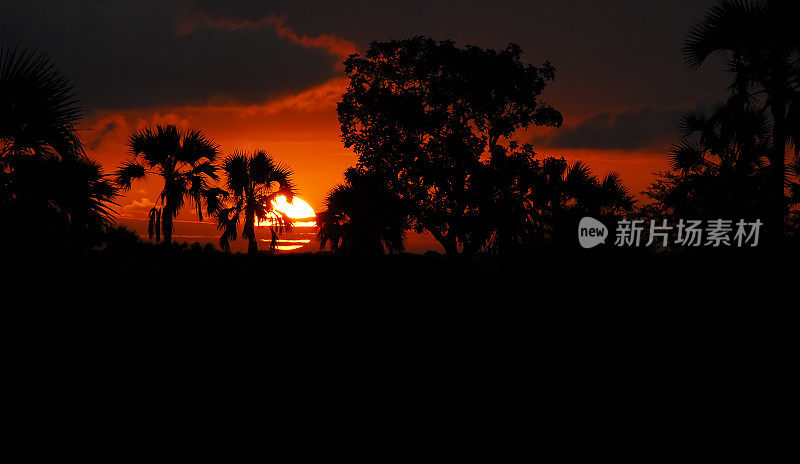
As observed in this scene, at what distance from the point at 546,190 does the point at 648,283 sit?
14.8m

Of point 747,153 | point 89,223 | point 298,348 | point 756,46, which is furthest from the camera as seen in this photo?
point 747,153

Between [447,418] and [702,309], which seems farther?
[702,309]

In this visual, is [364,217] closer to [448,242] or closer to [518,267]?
[448,242]

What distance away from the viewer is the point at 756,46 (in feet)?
59.0

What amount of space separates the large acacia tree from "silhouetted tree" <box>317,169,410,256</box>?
1.01 metres

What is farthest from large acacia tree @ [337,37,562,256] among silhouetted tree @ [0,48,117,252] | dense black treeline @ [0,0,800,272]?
silhouetted tree @ [0,48,117,252]

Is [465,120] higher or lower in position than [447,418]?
higher

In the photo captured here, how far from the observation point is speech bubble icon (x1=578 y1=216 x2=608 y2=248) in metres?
16.4

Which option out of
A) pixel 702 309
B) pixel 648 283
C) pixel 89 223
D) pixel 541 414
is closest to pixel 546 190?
pixel 648 283

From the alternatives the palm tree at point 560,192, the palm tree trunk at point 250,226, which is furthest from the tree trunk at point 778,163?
the palm tree trunk at point 250,226

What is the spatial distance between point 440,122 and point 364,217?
562 centimetres

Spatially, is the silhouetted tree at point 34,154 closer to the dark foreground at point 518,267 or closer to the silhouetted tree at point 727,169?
the dark foreground at point 518,267

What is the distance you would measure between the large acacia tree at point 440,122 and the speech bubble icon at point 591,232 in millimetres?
9921

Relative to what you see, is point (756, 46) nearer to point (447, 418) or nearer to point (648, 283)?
point (648, 283)
